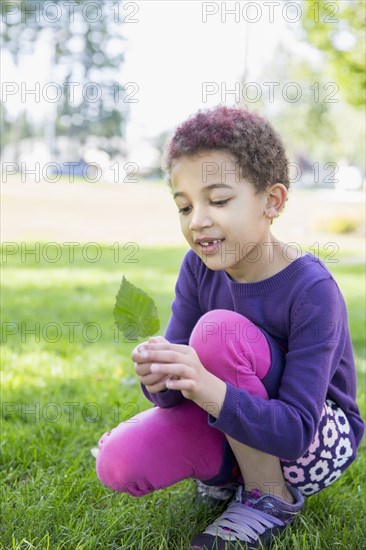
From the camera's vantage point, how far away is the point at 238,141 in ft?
5.37

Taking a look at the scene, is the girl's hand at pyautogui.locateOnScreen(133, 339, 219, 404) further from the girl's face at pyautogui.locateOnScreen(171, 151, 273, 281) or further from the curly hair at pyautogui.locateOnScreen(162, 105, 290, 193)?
the curly hair at pyautogui.locateOnScreen(162, 105, 290, 193)

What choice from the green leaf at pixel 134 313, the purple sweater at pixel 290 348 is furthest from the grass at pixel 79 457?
the green leaf at pixel 134 313

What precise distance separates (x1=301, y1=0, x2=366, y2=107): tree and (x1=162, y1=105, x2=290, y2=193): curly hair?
679 cm

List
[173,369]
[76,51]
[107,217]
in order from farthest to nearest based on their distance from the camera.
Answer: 1. [76,51]
2. [107,217]
3. [173,369]

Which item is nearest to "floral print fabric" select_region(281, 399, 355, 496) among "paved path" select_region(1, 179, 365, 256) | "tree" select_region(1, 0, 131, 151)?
"paved path" select_region(1, 179, 365, 256)

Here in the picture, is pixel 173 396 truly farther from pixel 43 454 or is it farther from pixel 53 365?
pixel 53 365

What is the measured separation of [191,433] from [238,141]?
0.72m

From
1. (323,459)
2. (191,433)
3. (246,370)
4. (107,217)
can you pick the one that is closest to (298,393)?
(246,370)

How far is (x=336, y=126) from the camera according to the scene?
3550 centimetres

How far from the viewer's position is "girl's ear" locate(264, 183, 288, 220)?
67.7 inches

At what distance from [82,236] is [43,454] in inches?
362

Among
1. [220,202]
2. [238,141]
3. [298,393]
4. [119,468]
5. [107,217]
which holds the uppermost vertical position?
[238,141]

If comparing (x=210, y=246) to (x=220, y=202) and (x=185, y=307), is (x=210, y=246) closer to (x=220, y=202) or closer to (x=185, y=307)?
(x=220, y=202)

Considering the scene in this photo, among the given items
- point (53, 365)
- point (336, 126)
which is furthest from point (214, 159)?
point (336, 126)
